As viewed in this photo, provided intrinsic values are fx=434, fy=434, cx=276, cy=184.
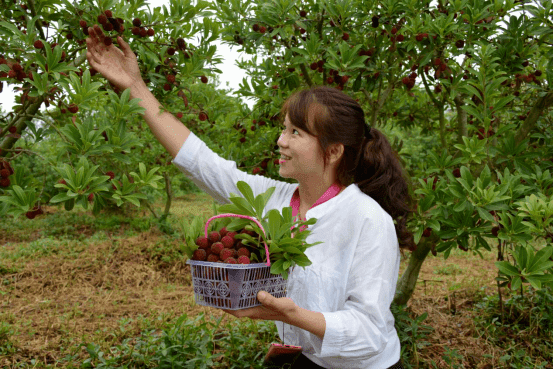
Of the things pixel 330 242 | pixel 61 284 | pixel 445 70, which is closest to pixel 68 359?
pixel 330 242

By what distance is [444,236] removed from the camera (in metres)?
2.21

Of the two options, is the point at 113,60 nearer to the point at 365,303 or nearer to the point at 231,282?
the point at 231,282

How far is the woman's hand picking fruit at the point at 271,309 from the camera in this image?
1369 millimetres

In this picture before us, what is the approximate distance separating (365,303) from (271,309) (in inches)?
14.2

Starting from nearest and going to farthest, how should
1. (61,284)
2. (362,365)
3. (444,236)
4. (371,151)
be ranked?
1. (362,365)
2. (371,151)
3. (444,236)
4. (61,284)

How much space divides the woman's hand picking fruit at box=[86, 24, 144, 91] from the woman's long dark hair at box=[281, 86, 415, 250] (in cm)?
77

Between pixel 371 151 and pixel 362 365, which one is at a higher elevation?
pixel 371 151

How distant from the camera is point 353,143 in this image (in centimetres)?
192

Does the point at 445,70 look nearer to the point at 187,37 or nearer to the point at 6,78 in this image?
the point at 187,37

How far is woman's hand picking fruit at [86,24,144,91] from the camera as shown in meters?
2.00

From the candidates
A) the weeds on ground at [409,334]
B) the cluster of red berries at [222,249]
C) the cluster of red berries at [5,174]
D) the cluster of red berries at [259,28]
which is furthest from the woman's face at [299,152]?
the weeds on ground at [409,334]

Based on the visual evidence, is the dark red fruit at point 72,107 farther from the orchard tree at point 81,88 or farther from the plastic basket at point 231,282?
the plastic basket at point 231,282

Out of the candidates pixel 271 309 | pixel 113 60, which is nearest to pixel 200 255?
pixel 271 309

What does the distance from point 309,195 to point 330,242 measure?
0.29 metres
